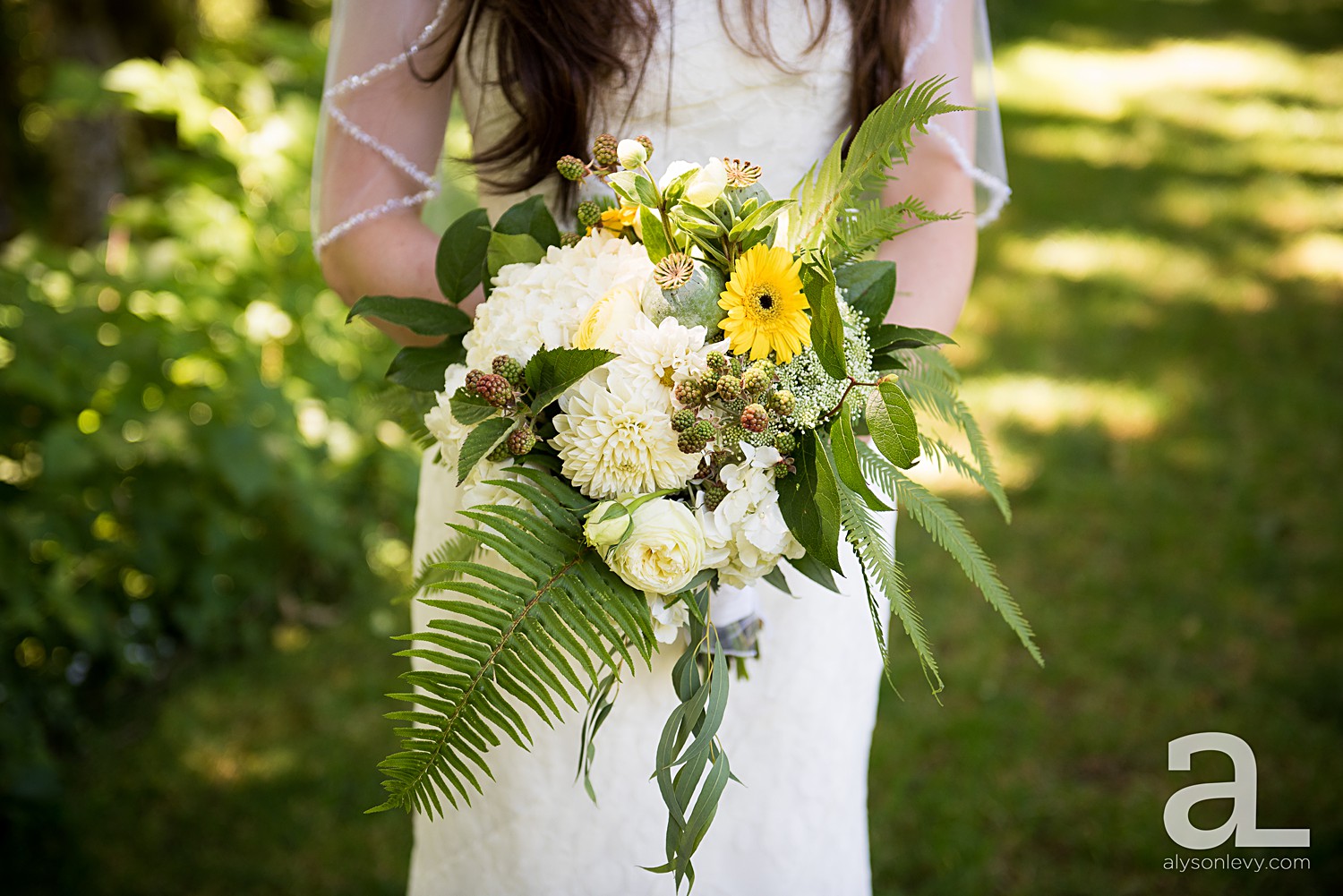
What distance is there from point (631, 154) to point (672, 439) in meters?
0.33

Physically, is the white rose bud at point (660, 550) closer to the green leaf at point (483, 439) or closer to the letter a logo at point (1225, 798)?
the green leaf at point (483, 439)

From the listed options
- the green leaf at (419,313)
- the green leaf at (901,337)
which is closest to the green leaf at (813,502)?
the green leaf at (901,337)

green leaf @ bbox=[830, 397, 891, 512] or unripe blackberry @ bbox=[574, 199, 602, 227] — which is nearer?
green leaf @ bbox=[830, 397, 891, 512]

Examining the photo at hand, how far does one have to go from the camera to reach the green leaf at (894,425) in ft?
3.60

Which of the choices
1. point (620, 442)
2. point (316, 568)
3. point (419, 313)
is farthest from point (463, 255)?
point (316, 568)

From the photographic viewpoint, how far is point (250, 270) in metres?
3.39

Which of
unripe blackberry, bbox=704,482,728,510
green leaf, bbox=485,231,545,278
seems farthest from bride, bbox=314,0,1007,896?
unripe blackberry, bbox=704,482,728,510

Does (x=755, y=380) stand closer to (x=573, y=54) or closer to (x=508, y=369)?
(x=508, y=369)

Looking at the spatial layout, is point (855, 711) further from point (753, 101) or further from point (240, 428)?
point (240, 428)

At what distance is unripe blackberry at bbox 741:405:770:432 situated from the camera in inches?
42.1

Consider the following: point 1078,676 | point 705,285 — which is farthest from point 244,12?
point 705,285

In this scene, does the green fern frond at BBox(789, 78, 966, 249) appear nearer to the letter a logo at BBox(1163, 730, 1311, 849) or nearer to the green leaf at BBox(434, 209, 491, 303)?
the green leaf at BBox(434, 209, 491, 303)

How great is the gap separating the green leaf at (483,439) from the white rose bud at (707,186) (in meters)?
0.32

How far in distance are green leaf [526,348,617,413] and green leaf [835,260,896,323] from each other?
346 mm
